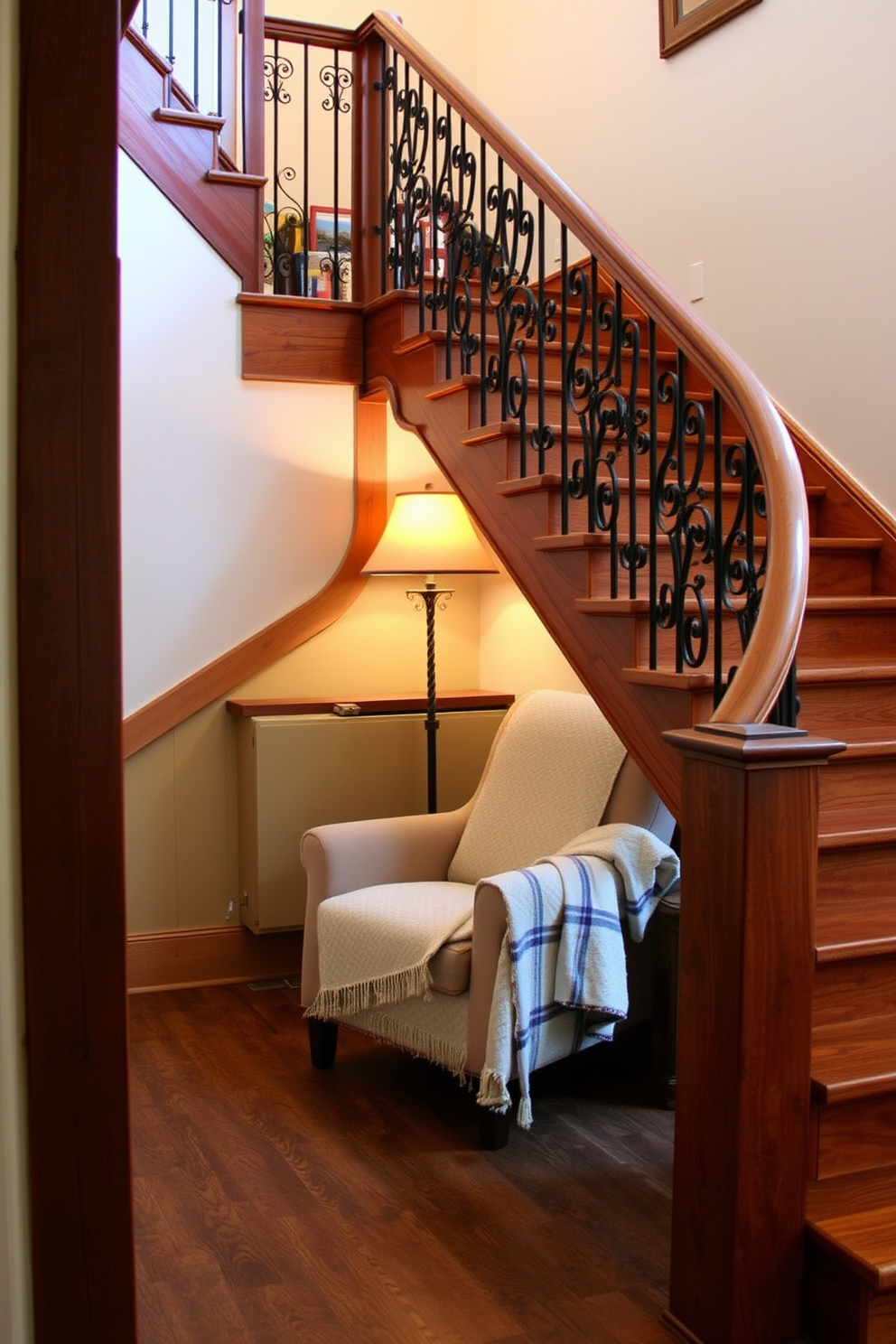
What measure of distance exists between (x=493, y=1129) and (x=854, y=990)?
97 centimetres

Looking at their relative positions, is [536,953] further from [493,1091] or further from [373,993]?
[373,993]

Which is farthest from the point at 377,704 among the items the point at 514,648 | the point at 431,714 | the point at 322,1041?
the point at 322,1041

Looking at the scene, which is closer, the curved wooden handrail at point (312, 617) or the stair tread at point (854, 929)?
the stair tread at point (854, 929)

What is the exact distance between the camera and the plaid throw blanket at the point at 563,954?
2.81 metres

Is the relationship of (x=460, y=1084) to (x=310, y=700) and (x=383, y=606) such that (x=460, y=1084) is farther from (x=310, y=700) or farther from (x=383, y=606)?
(x=383, y=606)

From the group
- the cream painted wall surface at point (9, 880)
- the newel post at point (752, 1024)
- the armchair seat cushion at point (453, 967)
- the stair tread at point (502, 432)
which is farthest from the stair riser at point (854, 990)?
the cream painted wall surface at point (9, 880)

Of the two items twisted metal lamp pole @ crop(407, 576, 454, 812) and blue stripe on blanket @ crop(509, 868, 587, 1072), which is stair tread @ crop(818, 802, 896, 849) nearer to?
blue stripe on blanket @ crop(509, 868, 587, 1072)

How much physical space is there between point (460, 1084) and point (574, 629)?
1.19 metres

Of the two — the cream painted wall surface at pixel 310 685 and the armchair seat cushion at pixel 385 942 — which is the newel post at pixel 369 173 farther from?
the armchair seat cushion at pixel 385 942

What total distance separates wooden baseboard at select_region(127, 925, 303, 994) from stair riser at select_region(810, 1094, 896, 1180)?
238cm

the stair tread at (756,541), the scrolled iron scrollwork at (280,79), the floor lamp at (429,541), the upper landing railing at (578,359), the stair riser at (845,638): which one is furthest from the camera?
the scrolled iron scrollwork at (280,79)

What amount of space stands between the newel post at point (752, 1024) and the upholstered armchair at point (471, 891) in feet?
2.63

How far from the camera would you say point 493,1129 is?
9.46 feet

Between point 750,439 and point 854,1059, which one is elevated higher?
point 750,439
